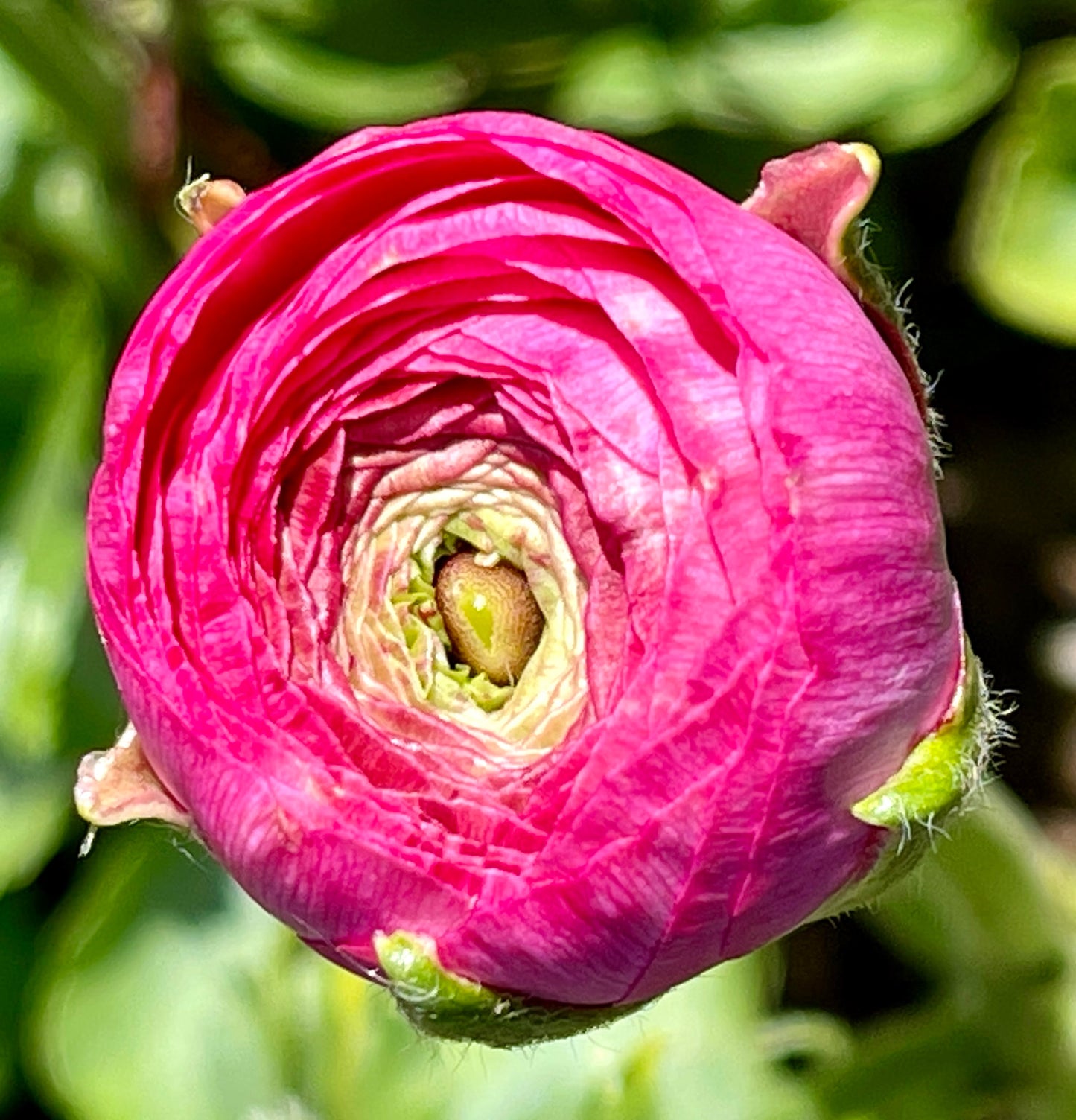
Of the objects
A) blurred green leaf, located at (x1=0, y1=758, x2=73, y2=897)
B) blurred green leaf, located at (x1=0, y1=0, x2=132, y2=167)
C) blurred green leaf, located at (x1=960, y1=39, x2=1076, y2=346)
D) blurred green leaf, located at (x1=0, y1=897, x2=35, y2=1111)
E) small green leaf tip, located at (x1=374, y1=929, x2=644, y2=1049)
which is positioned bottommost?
blurred green leaf, located at (x1=0, y1=897, x2=35, y2=1111)

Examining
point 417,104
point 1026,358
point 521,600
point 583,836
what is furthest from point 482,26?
point 583,836

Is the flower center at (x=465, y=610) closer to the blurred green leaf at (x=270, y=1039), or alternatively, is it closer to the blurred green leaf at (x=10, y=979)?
the blurred green leaf at (x=270, y=1039)

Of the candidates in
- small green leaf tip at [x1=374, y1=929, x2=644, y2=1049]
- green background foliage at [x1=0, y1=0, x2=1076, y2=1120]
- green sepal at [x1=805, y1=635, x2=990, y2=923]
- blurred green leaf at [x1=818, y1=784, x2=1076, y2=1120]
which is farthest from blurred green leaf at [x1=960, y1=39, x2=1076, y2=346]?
small green leaf tip at [x1=374, y1=929, x2=644, y2=1049]

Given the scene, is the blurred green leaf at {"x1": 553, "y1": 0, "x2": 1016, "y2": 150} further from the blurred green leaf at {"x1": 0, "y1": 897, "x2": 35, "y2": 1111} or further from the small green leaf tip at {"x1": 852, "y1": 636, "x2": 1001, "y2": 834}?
the blurred green leaf at {"x1": 0, "y1": 897, "x2": 35, "y2": 1111}

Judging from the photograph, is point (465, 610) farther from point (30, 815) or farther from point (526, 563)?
point (30, 815)

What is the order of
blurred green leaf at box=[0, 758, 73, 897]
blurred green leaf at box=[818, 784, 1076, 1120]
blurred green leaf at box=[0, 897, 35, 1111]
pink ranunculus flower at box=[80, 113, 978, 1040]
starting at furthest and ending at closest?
blurred green leaf at box=[0, 897, 35, 1111] < blurred green leaf at box=[0, 758, 73, 897] < blurred green leaf at box=[818, 784, 1076, 1120] < pink ranunculus flower at box=[80, 113, 978, 1040]

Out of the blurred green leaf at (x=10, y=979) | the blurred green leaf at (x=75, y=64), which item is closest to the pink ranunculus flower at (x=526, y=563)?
the blurred green leaf at (x=75, y=64)

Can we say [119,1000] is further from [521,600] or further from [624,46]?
[624,46]

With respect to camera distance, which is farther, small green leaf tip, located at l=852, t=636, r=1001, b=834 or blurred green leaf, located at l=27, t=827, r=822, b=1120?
blurred green leaf, located at l=27, t=827, r=822, b=1120
